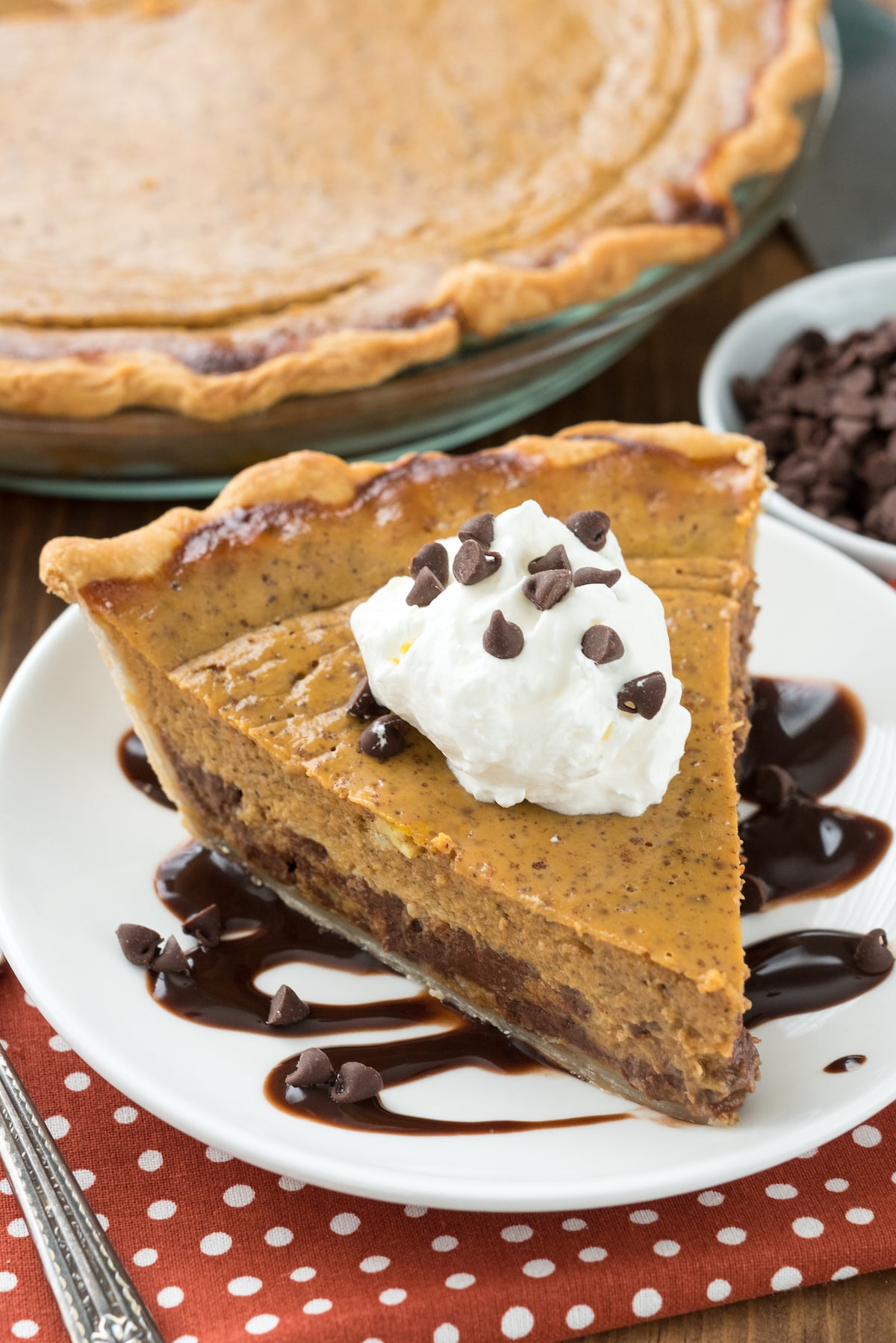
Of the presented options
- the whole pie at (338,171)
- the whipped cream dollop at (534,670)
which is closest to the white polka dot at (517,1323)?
the whipped cream dollop at (534,670)

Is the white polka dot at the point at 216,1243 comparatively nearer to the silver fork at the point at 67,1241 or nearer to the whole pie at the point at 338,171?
the silver fork at the point at 67,1241

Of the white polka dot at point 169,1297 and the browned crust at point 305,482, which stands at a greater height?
the browned crust at point 305,482

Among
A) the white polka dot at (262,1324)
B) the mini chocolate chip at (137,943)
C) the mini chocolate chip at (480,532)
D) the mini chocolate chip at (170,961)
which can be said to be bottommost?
the white polka dot at (262,1324)

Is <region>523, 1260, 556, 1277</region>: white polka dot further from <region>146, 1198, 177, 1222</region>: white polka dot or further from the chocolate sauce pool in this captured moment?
<region>146, 1198, 177, 1222</region>: white polka dot

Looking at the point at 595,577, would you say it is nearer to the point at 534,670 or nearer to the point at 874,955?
the point at 534,670

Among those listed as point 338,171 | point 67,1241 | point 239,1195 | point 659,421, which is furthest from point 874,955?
point 338,171

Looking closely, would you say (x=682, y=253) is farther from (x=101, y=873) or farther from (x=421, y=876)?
(x=101, y=873)

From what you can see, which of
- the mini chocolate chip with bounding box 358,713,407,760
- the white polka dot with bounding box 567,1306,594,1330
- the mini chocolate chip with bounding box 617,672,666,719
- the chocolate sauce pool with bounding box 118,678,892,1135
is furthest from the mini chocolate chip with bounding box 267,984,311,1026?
the mini chocolate chip with bounding box 617,672,666,719

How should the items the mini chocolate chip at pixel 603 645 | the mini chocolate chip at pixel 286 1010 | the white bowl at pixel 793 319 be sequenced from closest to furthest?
the mini chocolate chip at pixel 603 645
the mini chocolate chip at pixel 286 1010
the white bowl at pixel 793 319
